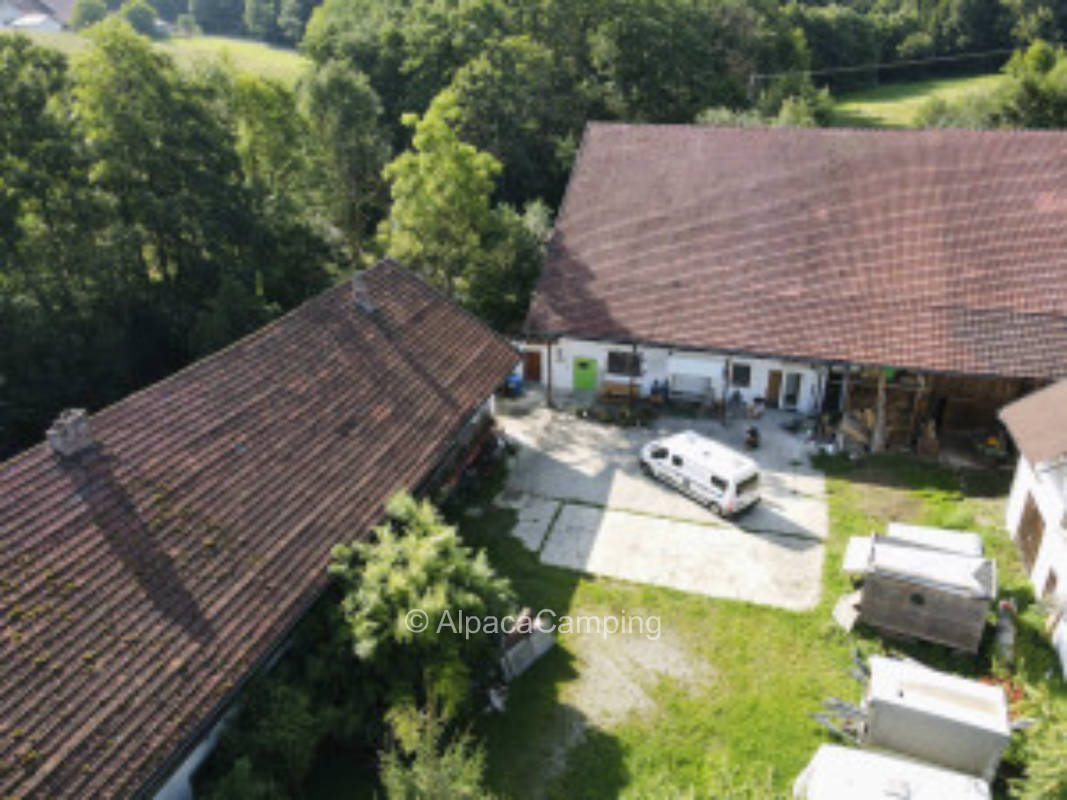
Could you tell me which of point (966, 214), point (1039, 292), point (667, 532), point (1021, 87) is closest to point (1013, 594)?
point (667, 532)

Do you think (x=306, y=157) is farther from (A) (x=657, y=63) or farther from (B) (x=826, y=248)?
(B) (x=826, y=248)

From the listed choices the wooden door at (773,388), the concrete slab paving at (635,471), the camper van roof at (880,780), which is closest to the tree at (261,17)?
the concrete slab paving at (635,471)

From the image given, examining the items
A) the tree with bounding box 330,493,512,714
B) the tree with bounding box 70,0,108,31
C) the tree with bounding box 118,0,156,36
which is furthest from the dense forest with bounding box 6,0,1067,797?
the tree with bounding box 70,0,108,31

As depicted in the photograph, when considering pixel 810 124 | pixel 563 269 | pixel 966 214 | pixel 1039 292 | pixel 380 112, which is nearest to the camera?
pixel 1039 292

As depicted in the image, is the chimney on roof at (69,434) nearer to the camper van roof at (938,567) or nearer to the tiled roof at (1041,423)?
the camper van roof at (938,567)

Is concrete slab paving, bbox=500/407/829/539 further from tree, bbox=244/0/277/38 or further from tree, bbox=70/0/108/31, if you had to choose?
tree, bbox=244/0/277/38

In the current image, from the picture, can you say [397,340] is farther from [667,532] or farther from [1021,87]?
[1021,87]

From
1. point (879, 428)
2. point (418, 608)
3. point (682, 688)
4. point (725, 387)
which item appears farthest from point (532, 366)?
point (418, 608)
